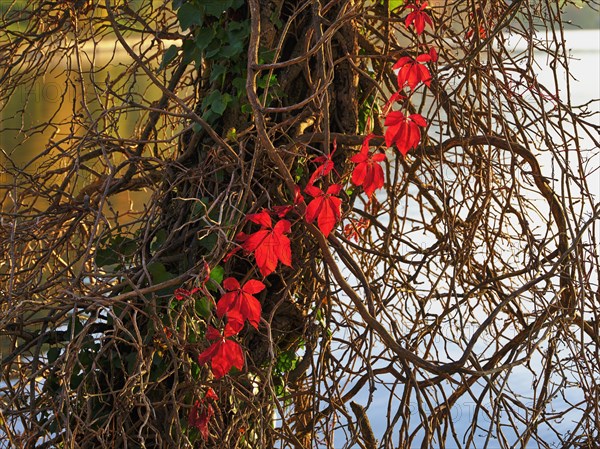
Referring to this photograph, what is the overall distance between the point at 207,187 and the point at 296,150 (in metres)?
0.18

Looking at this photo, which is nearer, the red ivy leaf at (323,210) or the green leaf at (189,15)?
the red ivy leaf at (323,210)

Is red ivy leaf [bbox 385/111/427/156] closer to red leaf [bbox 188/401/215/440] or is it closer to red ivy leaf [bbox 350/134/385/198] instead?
red ivy leaf [bbox 350/134/385/198]

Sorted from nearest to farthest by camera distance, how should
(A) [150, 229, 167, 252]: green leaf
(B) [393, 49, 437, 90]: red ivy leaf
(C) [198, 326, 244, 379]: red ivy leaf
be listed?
(C) [198, 326, 244, 379]: red ivy leaf → (B) [393, 49, 437, 90]: red ivy leaf → (A) [150, 229, 167, 252]: green leaf

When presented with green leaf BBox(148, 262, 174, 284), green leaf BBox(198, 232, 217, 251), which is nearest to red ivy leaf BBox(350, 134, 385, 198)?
green leaf BBox(198, 232, 217, 251)

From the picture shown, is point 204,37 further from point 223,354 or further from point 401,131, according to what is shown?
point 223,354

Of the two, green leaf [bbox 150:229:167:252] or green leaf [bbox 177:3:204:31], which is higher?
green leaf [bbox 177:3:204:31]

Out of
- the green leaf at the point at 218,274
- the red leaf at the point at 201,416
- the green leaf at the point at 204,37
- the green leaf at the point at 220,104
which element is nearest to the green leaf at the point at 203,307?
the green leaf at the point at 218,274

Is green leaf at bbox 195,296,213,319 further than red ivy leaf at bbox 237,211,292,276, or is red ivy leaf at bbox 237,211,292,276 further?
green leaf at bbox 195,296,213,319

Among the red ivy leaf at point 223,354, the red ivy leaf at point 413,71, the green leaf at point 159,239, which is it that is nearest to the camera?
the red ivy leaf at point 223,354

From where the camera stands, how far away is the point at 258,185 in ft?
4.83

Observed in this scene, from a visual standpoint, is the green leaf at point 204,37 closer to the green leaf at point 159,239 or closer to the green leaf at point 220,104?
the green leaf at point 220,104

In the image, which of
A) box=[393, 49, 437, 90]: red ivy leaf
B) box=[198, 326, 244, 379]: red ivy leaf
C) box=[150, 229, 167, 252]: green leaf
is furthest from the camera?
box=[150, 229, 167, 252]: green leaf

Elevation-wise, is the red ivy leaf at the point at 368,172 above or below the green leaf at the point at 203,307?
above

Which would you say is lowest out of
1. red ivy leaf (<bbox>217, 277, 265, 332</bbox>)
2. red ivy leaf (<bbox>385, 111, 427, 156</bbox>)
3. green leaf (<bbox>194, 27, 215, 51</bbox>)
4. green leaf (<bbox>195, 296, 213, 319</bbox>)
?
red ivy leaf (<bbox>217, 277, 265, 332</bbox>)
